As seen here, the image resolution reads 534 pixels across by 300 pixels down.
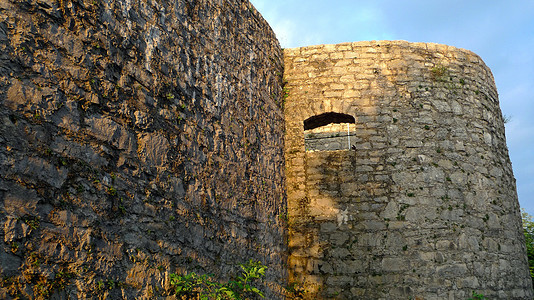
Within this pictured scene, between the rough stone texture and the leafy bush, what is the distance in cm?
158

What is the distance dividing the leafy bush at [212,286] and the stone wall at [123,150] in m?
0.10

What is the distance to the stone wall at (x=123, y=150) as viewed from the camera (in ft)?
9.02

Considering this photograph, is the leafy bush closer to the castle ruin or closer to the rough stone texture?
the castle ruin

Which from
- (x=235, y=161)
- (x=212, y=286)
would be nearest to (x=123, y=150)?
(x=212, y=286)

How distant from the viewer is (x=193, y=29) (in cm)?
486

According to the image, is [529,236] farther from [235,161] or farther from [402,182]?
[235,161]

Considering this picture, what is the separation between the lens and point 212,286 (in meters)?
4.32

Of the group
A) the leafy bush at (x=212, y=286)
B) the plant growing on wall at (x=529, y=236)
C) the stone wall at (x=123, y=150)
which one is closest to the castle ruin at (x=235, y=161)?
the stone wall at (x=123, y=150)

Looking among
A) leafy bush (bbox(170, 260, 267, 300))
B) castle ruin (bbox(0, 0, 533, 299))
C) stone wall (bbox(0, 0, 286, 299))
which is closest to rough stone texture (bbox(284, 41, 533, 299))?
castle ruin (bbox(0, 0, 533, 299))

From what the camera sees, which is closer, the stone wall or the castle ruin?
the stone wall

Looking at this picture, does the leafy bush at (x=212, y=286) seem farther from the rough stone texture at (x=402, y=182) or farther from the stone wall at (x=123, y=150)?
the rough stone texture at (x=402, y=182)

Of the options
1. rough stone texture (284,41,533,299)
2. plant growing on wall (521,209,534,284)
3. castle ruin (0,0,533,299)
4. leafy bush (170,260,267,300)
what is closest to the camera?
castle ruin (0,0,533,299)

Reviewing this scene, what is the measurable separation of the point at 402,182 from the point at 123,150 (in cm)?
443

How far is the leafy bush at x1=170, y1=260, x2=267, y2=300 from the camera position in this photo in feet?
12.7
